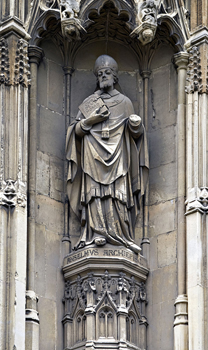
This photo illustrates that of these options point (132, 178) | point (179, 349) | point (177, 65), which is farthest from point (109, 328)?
point (177, 65)

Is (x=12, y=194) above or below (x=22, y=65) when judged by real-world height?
below

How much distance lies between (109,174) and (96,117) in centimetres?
81

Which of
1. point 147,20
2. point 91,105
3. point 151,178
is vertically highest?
point 147,20

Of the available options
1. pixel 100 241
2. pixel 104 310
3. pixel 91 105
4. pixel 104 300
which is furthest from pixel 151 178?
pixel 104 310

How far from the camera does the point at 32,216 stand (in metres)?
17.7

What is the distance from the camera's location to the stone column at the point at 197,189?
55.8 feet

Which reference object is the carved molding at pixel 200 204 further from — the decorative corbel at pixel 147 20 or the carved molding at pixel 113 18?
the decorative corbel at pixel 147 20

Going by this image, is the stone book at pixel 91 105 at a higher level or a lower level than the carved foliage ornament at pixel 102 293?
higher

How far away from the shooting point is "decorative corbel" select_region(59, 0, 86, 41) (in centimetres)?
1831

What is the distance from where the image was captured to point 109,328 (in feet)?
57.0

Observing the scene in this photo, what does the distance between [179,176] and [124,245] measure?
1.23 m

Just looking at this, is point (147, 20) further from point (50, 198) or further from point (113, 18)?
point (50, 198)

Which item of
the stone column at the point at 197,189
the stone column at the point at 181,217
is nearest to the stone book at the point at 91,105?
the stone column at the point at 181,217

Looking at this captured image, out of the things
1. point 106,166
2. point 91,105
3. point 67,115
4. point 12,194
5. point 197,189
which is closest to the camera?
point 12,194
